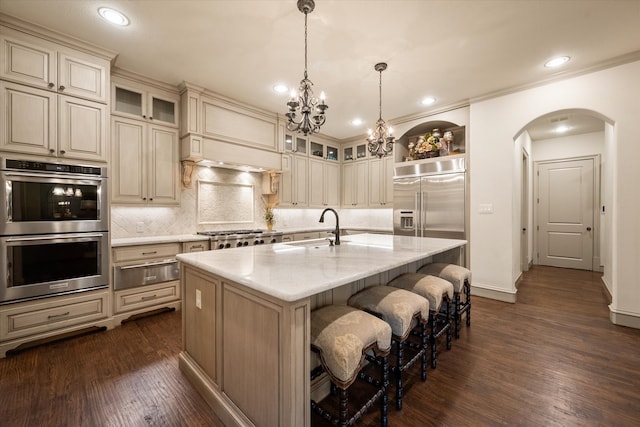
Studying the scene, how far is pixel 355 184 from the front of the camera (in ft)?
19.6

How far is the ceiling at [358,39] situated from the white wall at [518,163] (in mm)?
213

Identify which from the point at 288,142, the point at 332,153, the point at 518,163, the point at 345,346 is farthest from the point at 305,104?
the point at 332,153

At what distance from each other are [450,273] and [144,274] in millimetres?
3316

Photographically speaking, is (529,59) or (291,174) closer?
(529,59)

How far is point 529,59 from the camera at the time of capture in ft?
9.71

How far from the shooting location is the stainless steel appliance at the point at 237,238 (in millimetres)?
3652

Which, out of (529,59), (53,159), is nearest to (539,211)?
(529,59)

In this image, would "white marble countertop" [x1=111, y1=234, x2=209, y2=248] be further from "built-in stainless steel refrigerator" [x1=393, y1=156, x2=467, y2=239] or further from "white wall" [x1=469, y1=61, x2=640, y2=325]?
"white wall" [x1=469, y1=61, x2=640, y2=325]

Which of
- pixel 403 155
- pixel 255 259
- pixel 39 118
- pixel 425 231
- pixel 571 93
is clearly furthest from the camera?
pixel 403 155

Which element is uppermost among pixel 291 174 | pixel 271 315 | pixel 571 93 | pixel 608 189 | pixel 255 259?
pixel 571 93

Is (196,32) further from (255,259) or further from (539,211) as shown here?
(539,211)

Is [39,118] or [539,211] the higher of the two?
[39,118]

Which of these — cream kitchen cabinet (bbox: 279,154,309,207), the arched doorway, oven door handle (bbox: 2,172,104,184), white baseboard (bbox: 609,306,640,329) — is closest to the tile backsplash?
cream kitchen cabinet (bbox: 279,154,309,207)

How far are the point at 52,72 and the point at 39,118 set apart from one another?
472mm
